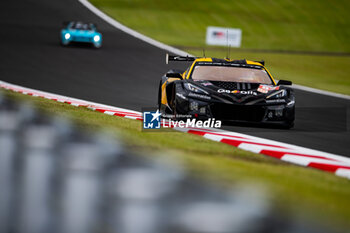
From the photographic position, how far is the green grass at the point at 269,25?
84.6ft

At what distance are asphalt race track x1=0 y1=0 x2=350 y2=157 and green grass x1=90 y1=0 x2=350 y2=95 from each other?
353 cm

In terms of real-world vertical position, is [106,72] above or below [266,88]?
above

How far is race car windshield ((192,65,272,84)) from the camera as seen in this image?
1094 cm

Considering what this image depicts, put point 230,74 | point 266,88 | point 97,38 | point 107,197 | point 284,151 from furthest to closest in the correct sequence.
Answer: point 97,38 < point 230,74 < point 266,88 < point 284,151 < point 107,197

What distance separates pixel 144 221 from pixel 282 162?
3813 millimetres

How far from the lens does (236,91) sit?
1018cm

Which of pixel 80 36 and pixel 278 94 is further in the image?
pixel 80 36

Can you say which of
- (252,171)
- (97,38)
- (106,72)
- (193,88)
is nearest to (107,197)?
(252,171)

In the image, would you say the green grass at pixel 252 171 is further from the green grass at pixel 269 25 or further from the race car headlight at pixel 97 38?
the race car headlight at pixel 97 38

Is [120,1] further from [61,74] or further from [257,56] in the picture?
[61,74]

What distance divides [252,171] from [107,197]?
212 centimetres

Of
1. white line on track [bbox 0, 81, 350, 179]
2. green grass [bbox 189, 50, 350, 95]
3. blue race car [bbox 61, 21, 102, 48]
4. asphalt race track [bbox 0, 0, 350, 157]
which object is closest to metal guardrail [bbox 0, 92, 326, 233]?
white line on track [bbox 0, 81, 350, 179]

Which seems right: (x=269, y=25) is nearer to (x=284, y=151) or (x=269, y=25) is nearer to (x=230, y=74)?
(x=230, y=74)

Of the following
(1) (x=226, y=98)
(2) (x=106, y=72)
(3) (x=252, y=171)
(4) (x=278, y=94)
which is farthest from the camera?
(2) (x=106, y=72)
